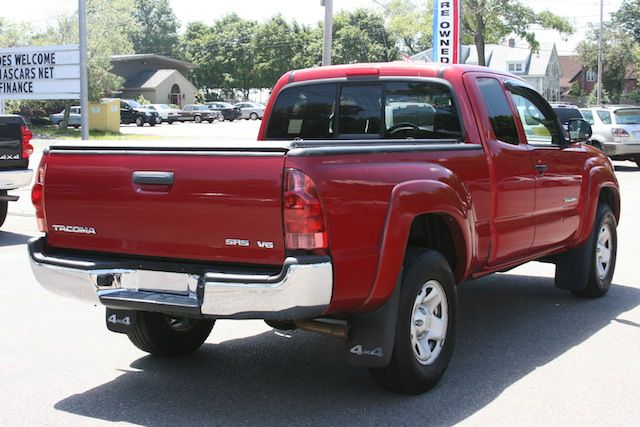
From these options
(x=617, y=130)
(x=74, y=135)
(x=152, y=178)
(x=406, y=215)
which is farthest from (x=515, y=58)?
(x=152, y=178)

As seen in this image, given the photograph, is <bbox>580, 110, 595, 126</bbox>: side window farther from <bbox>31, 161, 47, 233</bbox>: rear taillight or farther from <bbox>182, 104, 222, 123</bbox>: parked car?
<bbox>182, 104, 222, 123</bbox>: parked car

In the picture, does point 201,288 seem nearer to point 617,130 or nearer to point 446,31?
point 446,31

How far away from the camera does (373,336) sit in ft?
14.6

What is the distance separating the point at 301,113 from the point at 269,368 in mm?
2009

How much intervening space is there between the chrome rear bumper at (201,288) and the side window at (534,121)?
3088mm

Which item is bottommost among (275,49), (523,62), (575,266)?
(575,266)

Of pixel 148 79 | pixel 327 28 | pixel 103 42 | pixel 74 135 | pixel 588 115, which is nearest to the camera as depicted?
pixel 327 28

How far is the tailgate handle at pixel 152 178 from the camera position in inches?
172

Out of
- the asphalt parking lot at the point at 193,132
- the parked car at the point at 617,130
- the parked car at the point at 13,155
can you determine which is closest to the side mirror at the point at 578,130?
the parked car at the point at 13,155

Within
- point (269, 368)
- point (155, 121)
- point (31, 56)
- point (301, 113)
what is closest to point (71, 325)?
point (269, 368)

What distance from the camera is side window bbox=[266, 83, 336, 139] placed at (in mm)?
6281

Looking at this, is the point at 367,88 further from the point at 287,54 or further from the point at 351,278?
the point at 287,54

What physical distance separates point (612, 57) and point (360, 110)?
81697 millimetres

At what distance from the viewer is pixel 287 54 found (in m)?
98.7
